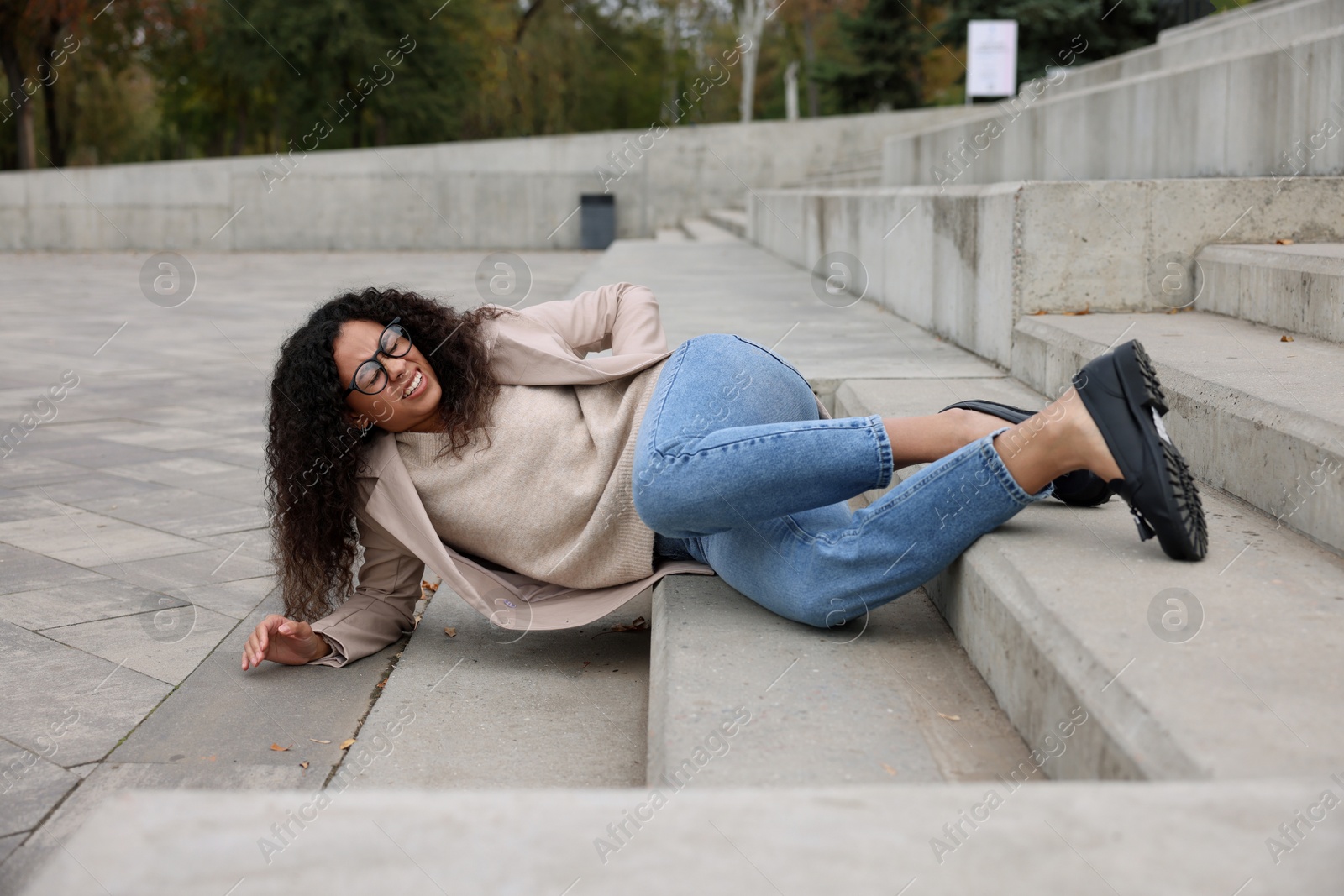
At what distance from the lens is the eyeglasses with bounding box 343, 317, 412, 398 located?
258 cm

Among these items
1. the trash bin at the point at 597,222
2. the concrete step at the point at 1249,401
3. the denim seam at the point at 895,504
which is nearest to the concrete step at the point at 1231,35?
the concrete step at the point at 1249,401

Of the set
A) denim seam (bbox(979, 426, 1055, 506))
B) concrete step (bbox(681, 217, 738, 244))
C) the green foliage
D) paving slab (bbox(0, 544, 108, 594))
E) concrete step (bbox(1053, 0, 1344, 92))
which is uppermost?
Answer: the green foliage

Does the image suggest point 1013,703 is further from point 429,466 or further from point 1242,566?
point 429,466

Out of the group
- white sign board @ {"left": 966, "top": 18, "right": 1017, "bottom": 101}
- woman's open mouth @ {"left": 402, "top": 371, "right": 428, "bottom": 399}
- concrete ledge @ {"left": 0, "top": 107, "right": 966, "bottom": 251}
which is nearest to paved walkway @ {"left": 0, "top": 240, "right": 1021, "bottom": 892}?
woman's open mouth @ {"left": 402, "top": 371, "right": 428, "bottom": 399}

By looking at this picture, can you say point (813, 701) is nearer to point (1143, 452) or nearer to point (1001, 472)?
point (1001, 472)

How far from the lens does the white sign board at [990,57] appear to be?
592 inches

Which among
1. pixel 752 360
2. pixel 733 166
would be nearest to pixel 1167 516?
pixel 752 360

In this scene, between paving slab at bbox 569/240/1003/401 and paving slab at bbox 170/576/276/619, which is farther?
paving slab at bbox 569/240/1003/401

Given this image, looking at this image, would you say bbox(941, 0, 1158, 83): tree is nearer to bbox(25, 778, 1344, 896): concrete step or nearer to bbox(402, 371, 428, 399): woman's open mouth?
bbox(402, 371, 428, 399): woman's open mouth

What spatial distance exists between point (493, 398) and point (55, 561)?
1937 millimetres

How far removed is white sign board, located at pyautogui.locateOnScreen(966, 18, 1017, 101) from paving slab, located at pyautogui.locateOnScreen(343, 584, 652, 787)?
44.1ft

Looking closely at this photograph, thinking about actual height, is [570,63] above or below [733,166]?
above

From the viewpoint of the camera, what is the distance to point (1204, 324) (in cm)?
367

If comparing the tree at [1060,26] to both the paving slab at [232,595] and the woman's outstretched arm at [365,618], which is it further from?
the woman's outstretched arm at [365,618]
